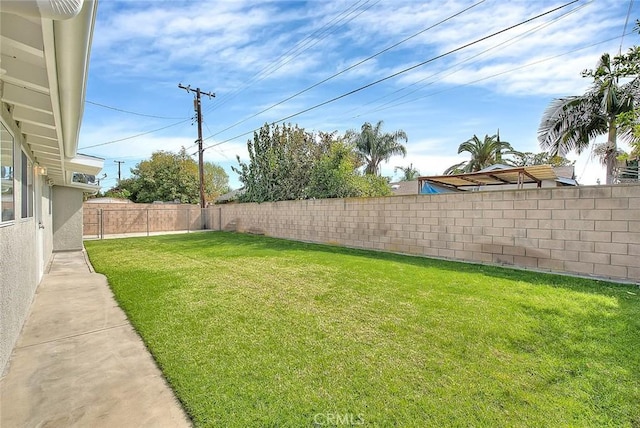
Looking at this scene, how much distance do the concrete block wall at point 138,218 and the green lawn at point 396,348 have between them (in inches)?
542

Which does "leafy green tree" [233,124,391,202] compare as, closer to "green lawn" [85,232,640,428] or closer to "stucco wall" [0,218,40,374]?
"green lawn" [85,232,640,428]

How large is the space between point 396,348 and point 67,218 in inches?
467

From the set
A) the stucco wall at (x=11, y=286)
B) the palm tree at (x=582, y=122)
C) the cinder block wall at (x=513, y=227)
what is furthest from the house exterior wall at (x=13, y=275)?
the palm tree at (x=582, y=122)

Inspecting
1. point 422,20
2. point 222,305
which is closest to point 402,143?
point 422,20

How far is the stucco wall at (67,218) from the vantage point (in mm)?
9750

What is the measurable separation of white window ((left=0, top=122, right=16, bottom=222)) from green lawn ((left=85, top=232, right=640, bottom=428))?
1684 millimetres

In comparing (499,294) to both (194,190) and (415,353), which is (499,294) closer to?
(415,353)

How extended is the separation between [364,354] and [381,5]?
8207 mm

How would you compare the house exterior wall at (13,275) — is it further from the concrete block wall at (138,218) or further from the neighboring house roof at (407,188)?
the neighboring house roof at (407,188)

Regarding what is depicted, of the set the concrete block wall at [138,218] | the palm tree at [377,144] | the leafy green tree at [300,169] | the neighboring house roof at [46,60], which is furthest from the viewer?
the palm tree at [377,144]

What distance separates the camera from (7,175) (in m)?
2.80

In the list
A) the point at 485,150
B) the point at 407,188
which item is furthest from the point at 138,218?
the point at 485,150

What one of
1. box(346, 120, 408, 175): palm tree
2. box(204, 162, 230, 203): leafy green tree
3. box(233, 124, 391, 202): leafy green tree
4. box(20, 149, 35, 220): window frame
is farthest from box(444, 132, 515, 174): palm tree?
box(204, 162, 230, 203): leafy green tree

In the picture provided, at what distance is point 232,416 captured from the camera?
186 centimetres
